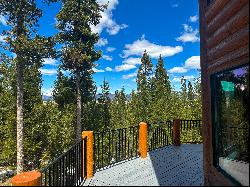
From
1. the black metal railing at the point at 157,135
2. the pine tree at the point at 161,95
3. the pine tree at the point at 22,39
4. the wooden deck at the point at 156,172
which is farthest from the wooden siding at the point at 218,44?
the pine tree at the point at 161,95

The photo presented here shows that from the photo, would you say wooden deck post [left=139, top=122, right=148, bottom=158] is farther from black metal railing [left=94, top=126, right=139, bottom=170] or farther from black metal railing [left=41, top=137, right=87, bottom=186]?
black metal railing [left=41, top=137, right=87, bottom=186]

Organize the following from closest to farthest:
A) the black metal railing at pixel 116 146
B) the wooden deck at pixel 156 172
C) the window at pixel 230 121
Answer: the window at pixel 230 121 < the wooden deck at pixel 156 172 < the black metal railing at pixel 116 146

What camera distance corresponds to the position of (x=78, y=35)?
30.0 meters

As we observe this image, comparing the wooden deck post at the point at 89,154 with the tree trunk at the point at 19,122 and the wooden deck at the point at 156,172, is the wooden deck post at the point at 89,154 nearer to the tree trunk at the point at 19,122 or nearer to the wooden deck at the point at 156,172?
the wooden deck at the point at 156,172

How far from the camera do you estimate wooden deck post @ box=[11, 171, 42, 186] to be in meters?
4.50

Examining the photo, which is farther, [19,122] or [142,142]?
[19,122]

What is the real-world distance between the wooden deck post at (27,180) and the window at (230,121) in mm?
3503

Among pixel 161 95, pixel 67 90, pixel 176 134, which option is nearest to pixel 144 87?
pixel 161 95

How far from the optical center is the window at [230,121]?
564 cm

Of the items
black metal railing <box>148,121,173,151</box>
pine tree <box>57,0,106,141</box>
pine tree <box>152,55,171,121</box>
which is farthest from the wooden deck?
pine tree <box>152,55,171,121</box>

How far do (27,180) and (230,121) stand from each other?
14.3 ft

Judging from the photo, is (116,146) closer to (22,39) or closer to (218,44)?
(218,44)

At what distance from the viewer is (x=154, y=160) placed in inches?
396

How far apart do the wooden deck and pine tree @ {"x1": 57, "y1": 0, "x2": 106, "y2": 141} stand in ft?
65.1
